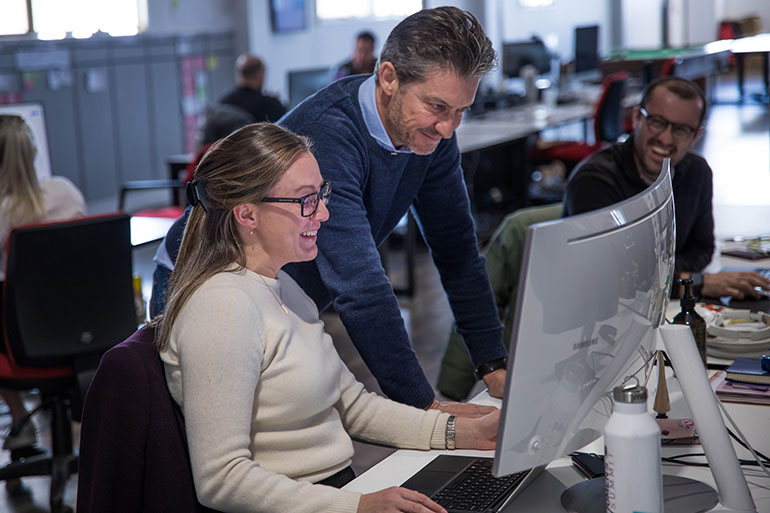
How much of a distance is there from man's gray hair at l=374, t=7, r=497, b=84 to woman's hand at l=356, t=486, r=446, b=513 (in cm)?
70

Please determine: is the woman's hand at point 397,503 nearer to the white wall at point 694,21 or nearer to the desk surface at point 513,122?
the desk surface at point 513,122

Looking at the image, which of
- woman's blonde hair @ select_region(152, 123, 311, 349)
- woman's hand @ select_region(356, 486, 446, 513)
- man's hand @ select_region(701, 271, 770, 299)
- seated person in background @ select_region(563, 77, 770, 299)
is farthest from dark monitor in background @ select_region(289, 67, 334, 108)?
woman's hand @ select_region(356, 486, 446, 513)

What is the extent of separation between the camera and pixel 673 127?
256 centimetres

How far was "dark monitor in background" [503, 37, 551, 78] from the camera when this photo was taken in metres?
7.96

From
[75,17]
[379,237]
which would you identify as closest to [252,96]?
[75,17]

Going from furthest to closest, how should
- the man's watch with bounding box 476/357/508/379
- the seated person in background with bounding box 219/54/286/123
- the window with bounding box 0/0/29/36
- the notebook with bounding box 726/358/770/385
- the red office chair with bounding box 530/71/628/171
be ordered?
1. the red office chair with bounding box 530/71/628/171
2. the window with bounding box 0/0/29/36
3. the seated person in background with bounding box 219/54/286/123
4. the man's watch with bounding box 476/357/508/379
5. the notebook with bounding box 726/358/770/385

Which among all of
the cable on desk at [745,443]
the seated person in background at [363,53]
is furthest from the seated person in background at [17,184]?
the seated person in background at [363,53]

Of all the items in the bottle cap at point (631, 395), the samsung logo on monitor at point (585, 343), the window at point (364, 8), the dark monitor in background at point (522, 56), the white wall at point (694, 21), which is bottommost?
the bottle cap at point (631, 395)

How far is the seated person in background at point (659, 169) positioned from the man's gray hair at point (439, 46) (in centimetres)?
106

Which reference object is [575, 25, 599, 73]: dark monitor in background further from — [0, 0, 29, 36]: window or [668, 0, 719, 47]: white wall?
[0, 0, 29, 36]: window

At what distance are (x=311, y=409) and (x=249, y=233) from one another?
28cm

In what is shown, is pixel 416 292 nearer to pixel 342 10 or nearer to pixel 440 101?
pixel 440 101

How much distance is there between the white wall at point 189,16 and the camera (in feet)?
24.6

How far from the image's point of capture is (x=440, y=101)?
160 centimetres
